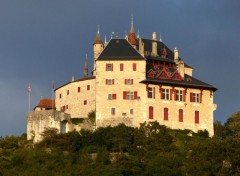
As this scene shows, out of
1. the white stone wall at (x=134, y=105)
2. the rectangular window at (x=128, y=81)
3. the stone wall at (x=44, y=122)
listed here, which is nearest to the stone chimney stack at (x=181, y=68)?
the white stone wall at (x=134, y=105)

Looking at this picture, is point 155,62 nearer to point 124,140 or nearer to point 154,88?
point 154,88

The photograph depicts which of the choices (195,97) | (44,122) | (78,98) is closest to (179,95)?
(195,97)

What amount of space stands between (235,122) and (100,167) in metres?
27.3

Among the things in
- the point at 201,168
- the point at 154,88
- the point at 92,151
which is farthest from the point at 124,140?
the point at 201,168

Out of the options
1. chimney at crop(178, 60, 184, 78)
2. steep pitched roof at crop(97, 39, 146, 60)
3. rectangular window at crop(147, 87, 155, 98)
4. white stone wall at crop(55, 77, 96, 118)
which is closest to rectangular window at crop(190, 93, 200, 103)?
chimney at crop(178, 60, 184, 78)

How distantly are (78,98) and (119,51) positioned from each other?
8.49m

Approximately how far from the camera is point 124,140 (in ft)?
336

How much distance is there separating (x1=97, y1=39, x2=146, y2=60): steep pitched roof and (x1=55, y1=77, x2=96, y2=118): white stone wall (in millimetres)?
4665

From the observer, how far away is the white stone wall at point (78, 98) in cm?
11512

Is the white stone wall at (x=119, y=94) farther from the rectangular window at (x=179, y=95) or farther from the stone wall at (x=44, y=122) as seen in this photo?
the rectangular window at (x=179, y=95)

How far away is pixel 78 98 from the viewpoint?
116625mm

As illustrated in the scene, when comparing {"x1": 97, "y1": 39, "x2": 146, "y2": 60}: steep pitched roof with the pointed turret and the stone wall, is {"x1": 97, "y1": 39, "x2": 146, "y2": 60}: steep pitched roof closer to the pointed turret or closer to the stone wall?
the pointed turret

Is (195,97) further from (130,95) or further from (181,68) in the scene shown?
(130,95)

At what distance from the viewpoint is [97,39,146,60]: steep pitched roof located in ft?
366
